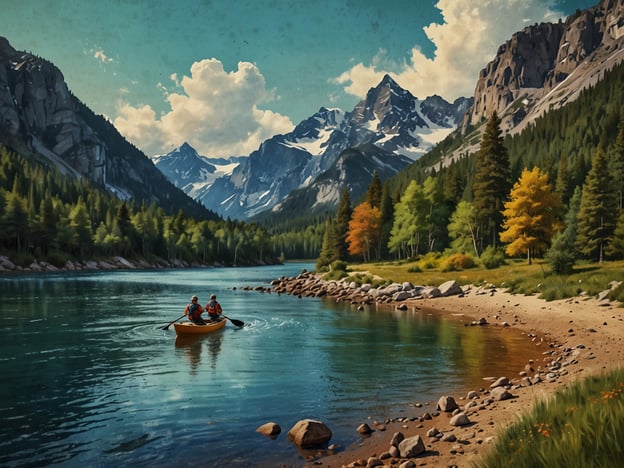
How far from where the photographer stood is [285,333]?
29047 mm

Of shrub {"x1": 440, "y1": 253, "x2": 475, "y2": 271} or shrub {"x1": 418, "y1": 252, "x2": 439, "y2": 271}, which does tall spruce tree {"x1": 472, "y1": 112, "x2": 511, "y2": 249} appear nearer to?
shrub {"x1": 418, "y1": 252, "x2": 439, "y2": 271}

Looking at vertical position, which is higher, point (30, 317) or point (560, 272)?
point (560, 272)

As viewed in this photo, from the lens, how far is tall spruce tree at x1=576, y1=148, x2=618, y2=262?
51969mm

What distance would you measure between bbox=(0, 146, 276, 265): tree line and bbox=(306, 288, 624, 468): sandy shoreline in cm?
10247

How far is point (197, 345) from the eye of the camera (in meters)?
25.9

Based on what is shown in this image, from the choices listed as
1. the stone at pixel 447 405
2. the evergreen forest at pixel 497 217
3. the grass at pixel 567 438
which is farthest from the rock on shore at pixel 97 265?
the grass at pixel 567 438

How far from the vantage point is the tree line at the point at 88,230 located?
108969 millimetres

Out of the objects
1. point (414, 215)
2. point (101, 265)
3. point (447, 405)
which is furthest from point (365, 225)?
point (101, 265)

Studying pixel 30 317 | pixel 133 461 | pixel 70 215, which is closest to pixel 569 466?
pixel 133 461

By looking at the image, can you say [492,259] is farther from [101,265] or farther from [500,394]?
[101,265]

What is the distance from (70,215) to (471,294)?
114452 millimetres

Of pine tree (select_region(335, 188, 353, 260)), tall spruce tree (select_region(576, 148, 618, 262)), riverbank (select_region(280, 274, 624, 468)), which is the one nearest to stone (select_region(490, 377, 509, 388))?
riverbank (select_region(280, 274, 624, 468))

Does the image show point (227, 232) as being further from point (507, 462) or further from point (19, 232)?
point (507, 462)

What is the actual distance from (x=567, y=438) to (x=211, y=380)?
46.1 ft
